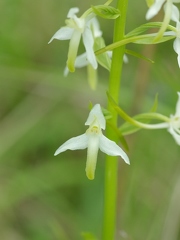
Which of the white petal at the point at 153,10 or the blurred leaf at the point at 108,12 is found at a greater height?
the white petal at the point at 153,10

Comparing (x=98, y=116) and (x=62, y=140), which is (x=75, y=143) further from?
(x=62, y=140)

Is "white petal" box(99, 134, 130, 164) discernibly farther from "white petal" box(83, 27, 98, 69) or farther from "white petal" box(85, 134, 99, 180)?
"white petal" box(83, 27, 98, 69)

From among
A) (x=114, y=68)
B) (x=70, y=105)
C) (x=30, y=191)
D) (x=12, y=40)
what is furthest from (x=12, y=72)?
(x=114, y=68)

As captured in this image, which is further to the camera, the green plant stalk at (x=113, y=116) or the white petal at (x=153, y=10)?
the green plant stalk at (x=113, y=116)

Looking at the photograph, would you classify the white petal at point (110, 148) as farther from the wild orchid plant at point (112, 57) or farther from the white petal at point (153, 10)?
the white petal at point (153, 10)

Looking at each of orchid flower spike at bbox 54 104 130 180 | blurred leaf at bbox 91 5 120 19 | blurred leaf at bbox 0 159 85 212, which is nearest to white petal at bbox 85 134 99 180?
orchid flower spike at bbox 54 104 130 180

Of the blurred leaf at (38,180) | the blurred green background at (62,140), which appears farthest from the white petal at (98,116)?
the blurred leaf at (38,180)

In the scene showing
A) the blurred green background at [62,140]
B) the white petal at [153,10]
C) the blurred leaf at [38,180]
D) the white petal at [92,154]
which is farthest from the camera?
the blurred leaf at [38,180]

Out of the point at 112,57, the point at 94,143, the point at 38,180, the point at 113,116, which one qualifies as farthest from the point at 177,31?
the point at 38,180
